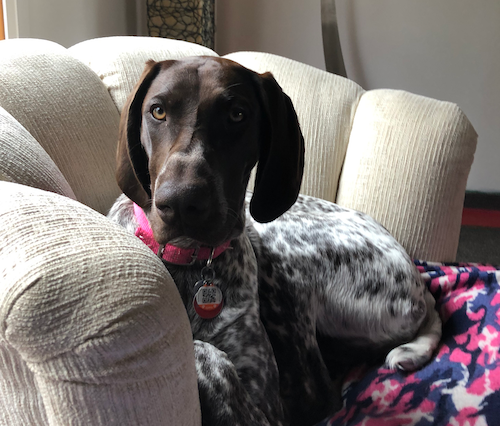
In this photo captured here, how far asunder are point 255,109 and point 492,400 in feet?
3.03

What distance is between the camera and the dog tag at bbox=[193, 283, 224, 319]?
1.12 metres

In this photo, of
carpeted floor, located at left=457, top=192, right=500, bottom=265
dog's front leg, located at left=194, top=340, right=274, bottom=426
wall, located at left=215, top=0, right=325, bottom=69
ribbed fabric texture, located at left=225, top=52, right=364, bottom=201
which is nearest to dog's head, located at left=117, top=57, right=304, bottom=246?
dog's front leg, located at left=194, top=340, right=274, bottom=426

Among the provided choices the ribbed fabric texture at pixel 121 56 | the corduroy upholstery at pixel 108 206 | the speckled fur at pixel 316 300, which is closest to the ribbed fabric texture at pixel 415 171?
the corduroy upholstery at pixel 108 206

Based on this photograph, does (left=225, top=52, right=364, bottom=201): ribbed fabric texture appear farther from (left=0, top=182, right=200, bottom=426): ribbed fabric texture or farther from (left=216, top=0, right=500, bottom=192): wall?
(left=216, top=0, right=500, bottom=192): wall

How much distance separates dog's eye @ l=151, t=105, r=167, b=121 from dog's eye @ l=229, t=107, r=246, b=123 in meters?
0.14

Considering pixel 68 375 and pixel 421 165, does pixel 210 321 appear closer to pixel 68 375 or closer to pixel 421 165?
pixel 68 375

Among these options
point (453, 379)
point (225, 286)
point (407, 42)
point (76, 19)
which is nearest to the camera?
point (225, 286)

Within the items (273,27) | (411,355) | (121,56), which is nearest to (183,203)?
(411,355)

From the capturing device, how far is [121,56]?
1.77 m

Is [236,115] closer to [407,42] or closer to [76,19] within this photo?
[76,19]

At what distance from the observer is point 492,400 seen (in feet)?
3.97

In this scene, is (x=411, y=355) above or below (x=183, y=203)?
below

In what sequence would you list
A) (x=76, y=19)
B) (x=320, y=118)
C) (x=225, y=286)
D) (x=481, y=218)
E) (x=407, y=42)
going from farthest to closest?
1. (x=481, y=218)
2. (x=407, y=42)
3. (x=76, y=19)
4. (x=320, y=118)
5. (x=225, y=286)

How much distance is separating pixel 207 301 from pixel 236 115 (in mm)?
430
